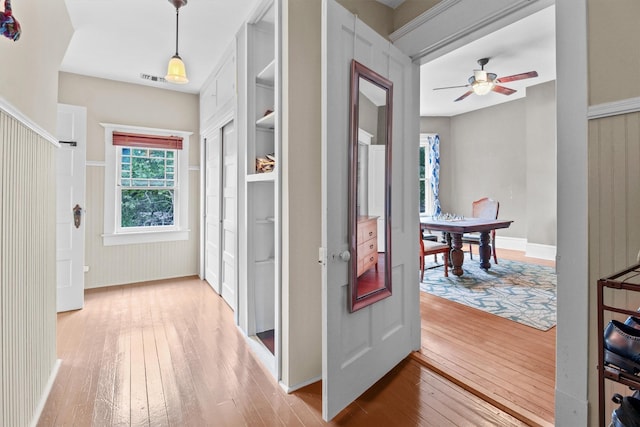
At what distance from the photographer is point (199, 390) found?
6.53 feet

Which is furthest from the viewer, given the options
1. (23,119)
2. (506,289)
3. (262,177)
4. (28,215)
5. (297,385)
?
(506,289)

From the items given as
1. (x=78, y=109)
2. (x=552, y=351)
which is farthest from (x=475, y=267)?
(x=78, y=109)

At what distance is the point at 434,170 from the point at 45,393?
7.42 metres

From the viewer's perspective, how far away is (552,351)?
7.84 feet

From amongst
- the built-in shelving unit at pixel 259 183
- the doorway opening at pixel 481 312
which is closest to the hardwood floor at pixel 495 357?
the doorway opening at pixel 481 312

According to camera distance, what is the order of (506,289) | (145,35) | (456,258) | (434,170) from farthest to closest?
(434,170) < (456,258) < (506,289) < (145,35)

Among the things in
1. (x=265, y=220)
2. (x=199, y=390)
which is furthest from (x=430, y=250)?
(x=199, y=390)

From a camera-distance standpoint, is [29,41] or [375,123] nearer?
[29,41]

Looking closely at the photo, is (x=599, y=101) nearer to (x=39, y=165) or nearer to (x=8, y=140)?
(x=8, y=140)

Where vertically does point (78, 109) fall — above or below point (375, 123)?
above

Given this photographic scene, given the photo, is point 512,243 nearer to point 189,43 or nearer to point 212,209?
point 212,209

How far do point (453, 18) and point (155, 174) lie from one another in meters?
4.09

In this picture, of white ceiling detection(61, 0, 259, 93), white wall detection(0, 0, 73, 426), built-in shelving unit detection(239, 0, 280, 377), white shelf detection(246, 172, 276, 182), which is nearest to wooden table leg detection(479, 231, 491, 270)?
built-in shelving unit detection(239, 0, 280, 377)

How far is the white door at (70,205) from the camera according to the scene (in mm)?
3422
